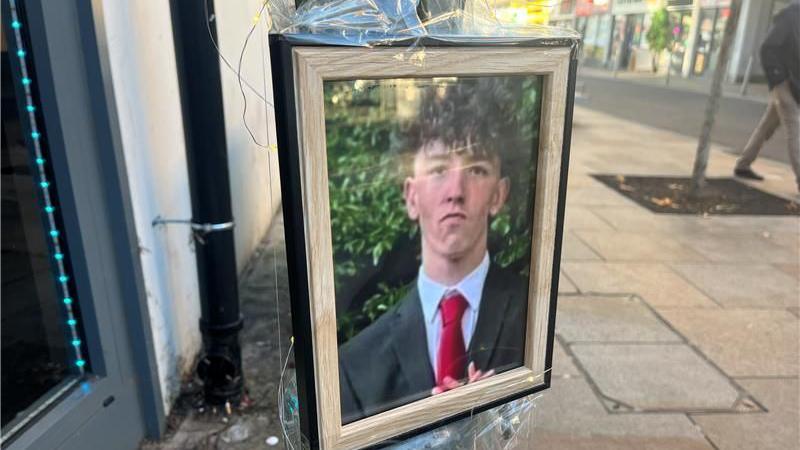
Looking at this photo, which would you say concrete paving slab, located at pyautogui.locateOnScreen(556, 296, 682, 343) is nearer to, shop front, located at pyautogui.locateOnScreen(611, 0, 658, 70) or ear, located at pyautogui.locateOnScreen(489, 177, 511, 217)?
ear, located at pyautogui.locateOnScreen(489, 177, 511, 217)

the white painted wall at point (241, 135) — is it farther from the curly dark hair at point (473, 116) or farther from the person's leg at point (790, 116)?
the person's leg at point (790, 116)

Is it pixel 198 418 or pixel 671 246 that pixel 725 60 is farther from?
pixel 198 418

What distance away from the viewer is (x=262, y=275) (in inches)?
162

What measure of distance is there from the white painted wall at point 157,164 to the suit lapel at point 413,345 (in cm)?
112

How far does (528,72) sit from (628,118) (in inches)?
523

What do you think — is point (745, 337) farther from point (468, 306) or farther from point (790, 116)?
point (790, 116)

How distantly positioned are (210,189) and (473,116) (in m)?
1.18

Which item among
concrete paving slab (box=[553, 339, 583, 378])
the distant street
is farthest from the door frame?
the distant street

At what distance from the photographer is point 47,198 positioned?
195cm

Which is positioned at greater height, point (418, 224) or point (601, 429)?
point (418, 224)

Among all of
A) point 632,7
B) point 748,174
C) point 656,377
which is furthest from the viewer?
point 632,7

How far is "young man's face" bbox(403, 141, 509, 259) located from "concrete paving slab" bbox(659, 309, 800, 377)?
6.79 feet

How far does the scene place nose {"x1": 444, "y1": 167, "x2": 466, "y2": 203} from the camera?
1778mm

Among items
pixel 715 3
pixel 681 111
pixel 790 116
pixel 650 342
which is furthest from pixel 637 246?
pixel 715 3
